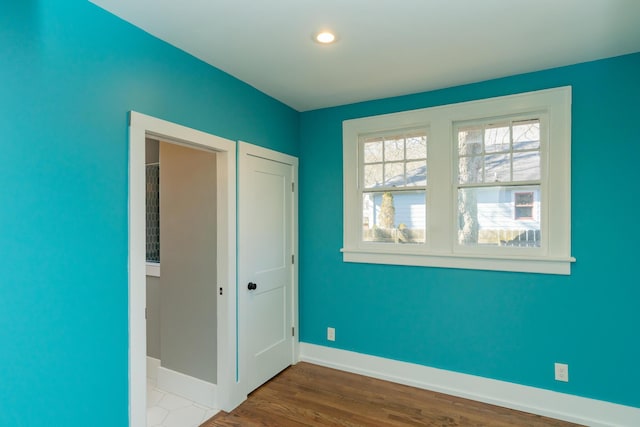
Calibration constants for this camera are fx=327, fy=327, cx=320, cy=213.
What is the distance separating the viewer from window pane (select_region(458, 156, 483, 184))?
283cm

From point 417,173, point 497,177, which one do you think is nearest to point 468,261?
point 497,177

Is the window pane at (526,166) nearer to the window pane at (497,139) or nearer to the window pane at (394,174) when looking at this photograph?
the window pane at (497,139)

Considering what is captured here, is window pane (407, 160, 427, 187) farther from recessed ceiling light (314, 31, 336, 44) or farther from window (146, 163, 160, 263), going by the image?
window (146, 163, 160, 263)

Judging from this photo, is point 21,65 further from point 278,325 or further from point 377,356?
point 377,356

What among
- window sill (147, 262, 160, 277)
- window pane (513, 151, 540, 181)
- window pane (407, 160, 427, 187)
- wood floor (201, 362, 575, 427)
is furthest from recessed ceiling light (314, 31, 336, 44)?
wood floor (201, 362, 575, 427)

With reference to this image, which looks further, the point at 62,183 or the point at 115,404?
the point at 115,404

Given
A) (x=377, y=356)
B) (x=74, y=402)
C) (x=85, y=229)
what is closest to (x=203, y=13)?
(x=85, y=229)

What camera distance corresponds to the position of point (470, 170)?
2.86 metres

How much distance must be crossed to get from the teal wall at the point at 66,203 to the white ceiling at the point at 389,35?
0.31m

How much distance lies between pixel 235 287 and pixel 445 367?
1963mm

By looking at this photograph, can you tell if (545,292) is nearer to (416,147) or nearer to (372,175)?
(416,147)

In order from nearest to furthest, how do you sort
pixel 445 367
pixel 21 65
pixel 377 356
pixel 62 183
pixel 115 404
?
pixel 21 65
pixel 62 183
pixel 115 404
pixel 445 367
pixel 377 356

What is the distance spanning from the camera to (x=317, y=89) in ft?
9.71

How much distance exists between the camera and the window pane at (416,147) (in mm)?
3041
